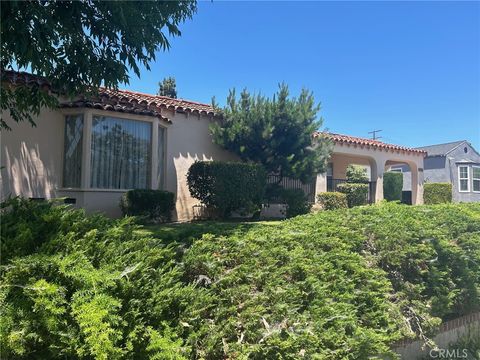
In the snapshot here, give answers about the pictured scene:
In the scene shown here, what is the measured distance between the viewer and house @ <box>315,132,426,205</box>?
57.8 feet

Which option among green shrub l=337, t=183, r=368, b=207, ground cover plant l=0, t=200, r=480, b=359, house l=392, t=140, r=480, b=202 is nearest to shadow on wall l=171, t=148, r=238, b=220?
green shrub l=337, t=183, r=368, b=207

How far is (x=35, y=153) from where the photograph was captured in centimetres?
1000

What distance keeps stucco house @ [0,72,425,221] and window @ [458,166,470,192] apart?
25.8 m

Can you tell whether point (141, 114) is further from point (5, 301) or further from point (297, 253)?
point (5, 301)

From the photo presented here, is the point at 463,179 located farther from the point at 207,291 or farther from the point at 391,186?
the point at 207,291

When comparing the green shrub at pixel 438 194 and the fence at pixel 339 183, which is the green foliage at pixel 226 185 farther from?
the green shrub at pixel 438 194

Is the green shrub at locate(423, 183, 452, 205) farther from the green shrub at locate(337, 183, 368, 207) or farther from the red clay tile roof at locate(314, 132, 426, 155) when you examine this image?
the green shrub at locate(337, 183, 368, 207)

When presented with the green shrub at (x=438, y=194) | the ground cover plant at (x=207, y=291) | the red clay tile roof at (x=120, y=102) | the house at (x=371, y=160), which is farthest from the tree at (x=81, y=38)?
the green shrub at (x=438, y=194)

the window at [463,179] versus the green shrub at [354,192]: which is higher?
the window at [463,179]

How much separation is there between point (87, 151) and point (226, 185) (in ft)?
13.5

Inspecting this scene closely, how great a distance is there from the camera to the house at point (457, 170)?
2925 cm

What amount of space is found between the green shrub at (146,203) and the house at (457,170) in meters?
26.3

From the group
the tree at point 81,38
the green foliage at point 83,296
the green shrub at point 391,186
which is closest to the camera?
the green foliage at point 83,296

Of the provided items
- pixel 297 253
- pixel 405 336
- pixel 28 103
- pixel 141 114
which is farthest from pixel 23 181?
pixel 405 336
